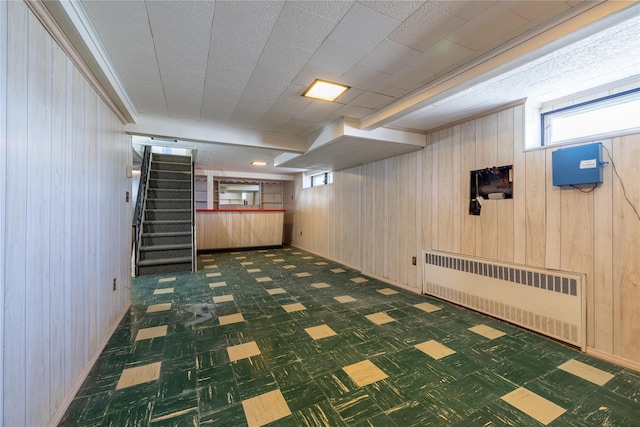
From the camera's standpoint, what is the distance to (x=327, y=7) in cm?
138

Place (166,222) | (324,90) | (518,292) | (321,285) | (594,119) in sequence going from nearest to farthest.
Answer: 1. (594,119)
2. (324,90)
3. (518,292)
4. (321,285)
5. (166,222)

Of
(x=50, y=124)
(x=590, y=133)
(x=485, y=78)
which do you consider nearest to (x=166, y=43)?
(x=50, y=124)

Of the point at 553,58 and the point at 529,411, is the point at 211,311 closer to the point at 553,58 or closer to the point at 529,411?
the point at 529,411

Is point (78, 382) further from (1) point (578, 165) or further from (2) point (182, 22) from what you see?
(1) point (578, 165)

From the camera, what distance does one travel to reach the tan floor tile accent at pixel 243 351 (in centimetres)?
204

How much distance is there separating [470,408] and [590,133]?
2.48 meters

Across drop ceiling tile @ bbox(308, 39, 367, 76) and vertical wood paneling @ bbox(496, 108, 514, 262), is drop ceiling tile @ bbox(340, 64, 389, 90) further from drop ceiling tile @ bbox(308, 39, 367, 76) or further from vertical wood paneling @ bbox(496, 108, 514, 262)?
vertical wood paneling @ bbox(496, 108, 514, 262)

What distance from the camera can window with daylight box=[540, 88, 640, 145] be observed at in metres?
2.03

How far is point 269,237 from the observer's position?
7.39m

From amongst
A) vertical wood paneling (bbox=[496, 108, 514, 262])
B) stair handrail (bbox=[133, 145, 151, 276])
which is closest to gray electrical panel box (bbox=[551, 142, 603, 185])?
vertical wood paneling (bbox=[496, 108, 514, 262])

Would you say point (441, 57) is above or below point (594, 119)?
above

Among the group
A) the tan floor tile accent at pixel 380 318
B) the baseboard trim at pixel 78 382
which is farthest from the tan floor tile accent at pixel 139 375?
the tan floor tile accent at pixel 380 318

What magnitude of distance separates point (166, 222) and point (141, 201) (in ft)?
1.91

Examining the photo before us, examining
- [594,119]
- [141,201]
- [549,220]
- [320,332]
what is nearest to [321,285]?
[320,332]
